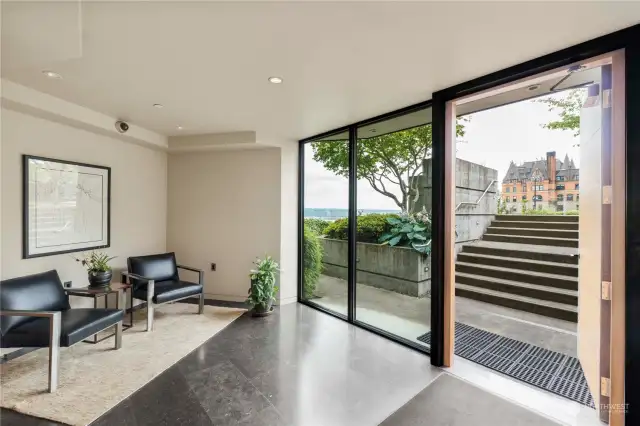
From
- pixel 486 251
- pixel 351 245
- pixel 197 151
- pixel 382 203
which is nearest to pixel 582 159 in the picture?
pixel 382 203

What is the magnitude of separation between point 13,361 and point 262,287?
2420 mm

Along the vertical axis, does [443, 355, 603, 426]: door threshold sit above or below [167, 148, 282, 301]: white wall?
below

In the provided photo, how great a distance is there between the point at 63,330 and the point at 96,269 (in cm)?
110

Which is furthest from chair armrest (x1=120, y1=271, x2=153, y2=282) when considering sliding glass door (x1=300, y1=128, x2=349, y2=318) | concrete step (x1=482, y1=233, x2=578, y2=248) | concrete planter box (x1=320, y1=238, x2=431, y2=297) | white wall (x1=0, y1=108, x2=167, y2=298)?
concrete step (x1=482, y1=233, x2=578, y2=248)

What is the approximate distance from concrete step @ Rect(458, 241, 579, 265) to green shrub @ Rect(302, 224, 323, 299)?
2.85m

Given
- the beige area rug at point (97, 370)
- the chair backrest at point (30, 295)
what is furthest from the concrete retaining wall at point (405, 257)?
the chair backrest at point (30, 295)

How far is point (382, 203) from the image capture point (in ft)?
12.2

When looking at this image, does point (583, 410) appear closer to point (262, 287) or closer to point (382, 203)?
point (382, 203)

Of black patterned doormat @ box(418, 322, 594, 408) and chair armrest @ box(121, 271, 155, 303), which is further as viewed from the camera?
chair armrest @ box(121, 271, 155, 303)

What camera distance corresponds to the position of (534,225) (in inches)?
223

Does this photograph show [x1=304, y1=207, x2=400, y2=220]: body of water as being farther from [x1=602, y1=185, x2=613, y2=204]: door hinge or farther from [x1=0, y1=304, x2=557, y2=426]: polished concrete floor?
[x1=602, y1=185, x2=613, y2=204]: door hinge

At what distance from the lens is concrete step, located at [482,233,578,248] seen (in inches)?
195

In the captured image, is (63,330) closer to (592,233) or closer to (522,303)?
(592,233)

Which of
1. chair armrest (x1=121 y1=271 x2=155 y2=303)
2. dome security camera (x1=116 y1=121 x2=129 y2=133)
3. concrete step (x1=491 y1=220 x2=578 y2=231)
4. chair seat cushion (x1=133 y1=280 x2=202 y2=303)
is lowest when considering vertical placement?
chair seat cushion (x1=133 y1=280 x2=202 y2=303)
